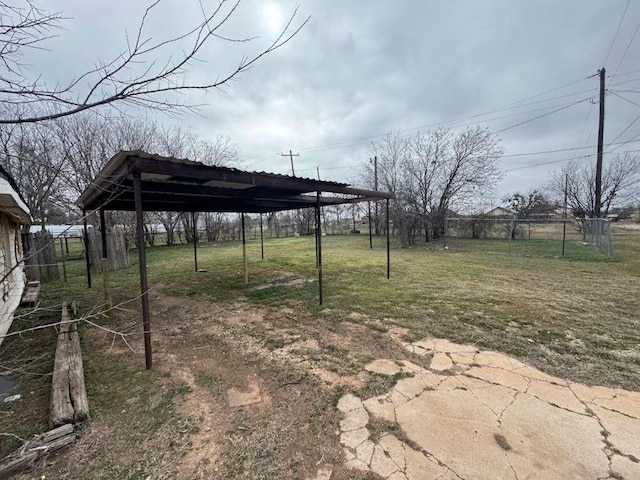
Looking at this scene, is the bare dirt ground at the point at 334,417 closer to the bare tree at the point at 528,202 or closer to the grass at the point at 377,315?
the grass at the point at 377,315

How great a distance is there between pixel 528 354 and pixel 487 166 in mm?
14044

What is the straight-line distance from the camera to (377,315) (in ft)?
13.4

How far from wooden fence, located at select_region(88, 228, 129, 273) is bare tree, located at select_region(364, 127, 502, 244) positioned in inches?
463

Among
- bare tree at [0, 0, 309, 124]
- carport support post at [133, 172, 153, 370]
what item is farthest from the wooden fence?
bare tree at [0, 0, 309, 124]

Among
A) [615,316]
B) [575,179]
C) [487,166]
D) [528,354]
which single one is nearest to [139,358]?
[528,354]

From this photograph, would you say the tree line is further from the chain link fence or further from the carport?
the carport

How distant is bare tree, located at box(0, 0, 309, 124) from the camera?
4.04ft

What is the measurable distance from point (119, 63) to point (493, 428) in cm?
301

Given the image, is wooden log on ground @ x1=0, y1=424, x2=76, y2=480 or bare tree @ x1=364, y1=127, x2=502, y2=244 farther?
bare tree @ x1=364, y1=127, x2=502, y2=244

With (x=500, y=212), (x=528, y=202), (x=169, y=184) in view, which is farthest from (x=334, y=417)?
(x=500, y=212)

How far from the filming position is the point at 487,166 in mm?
14258

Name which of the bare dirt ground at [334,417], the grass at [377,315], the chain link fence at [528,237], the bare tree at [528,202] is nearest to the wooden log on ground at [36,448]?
the bare dirt ground at [334,417]

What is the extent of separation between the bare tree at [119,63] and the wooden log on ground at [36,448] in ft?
6.28

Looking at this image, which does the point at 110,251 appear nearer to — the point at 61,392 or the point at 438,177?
the point at 61,392
